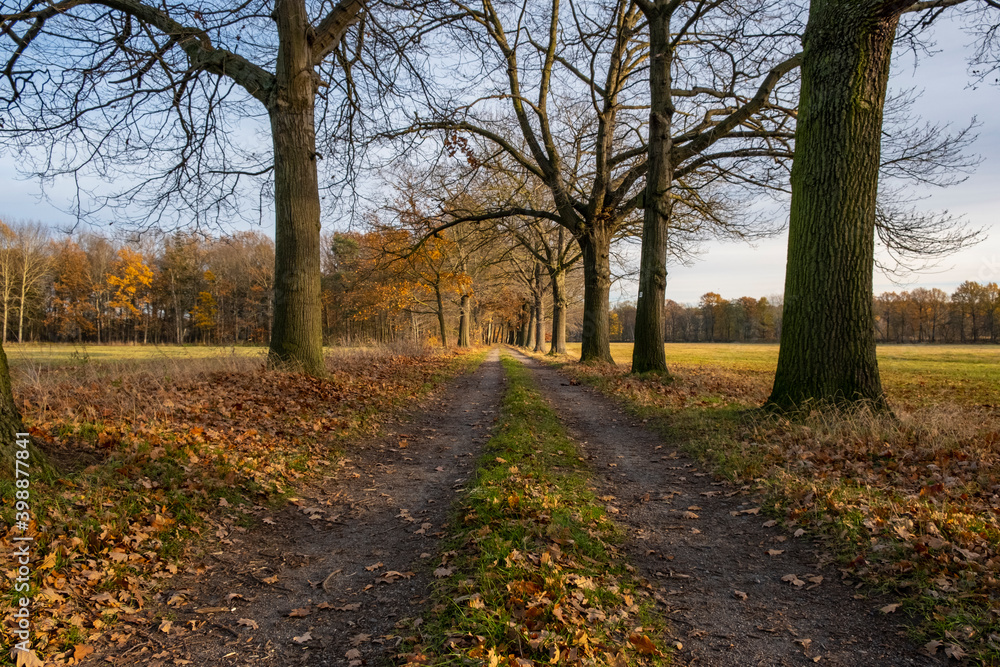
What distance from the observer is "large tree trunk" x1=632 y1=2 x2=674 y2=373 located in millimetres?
12359

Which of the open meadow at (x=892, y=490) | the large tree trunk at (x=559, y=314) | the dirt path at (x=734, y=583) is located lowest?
the dirt path at (x=734, y=583)

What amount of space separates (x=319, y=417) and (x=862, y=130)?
868 cm

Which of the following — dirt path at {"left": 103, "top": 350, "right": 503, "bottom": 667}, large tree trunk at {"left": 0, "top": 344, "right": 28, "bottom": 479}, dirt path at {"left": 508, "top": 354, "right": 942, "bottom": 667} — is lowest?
dirt path at {"left": 103, "top": 350, "right": 503, "bottom": 667}

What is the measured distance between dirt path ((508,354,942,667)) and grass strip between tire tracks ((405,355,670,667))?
0.25 metres

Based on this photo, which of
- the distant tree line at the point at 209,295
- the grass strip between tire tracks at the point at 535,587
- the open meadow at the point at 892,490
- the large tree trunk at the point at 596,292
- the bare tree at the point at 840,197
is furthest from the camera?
the distant tree line at the point at 209,295

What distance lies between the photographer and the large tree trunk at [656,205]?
487 inches

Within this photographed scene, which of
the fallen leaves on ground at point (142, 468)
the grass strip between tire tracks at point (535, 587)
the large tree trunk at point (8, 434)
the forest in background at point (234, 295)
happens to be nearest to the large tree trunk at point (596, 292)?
the forest in background at point (234, 295)

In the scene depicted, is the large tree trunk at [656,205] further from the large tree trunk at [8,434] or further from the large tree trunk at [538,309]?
the large tree trunk at [538,309]

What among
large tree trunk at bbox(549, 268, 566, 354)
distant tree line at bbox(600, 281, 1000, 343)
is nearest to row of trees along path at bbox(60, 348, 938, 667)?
large tree trunk at bbox(549, 268, 566, 354)

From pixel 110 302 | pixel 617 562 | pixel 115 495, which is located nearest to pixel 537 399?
pixel 617 562

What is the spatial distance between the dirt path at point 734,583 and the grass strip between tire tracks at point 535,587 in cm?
25

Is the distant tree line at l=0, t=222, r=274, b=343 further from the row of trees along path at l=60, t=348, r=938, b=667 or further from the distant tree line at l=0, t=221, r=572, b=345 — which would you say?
the row of trees along path at l=60, t=348, r=938, b=667

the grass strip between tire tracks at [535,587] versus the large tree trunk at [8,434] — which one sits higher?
the large tree trunk at [8,434]

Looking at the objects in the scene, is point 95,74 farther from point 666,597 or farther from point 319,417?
point 666,597
